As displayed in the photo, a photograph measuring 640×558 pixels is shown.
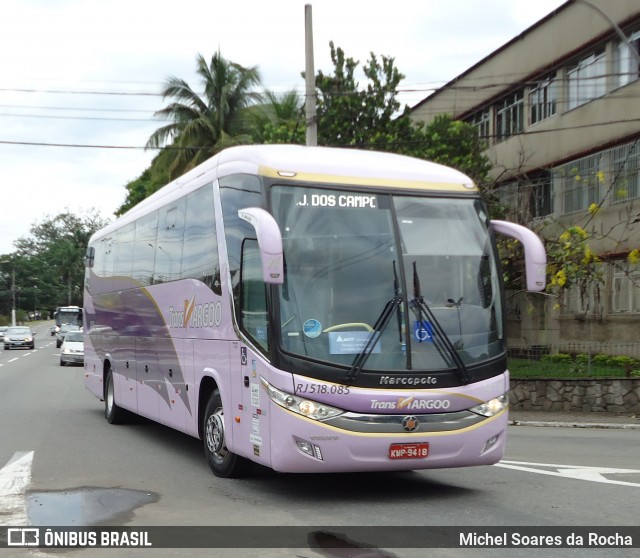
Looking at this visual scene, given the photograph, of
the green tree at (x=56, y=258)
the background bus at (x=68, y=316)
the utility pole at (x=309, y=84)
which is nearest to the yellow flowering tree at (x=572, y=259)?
the utility pole at (x=309, y=84)

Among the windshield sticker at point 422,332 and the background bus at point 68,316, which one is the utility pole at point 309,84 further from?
the background bus at point 68,316

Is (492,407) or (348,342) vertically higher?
(348,342)

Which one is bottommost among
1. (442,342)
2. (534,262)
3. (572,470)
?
(572,470)

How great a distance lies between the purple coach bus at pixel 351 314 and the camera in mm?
8492

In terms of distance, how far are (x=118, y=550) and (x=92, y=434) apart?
26.6 ft

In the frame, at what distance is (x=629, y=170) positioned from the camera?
83.4 feet

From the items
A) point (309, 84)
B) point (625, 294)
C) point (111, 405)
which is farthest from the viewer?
point (625, 294)

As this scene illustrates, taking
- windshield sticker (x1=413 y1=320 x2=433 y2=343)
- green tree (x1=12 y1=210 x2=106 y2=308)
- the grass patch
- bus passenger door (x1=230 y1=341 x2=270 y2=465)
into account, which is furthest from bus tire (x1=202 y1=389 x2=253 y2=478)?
green tree (x1=12 y1=210 x2=106 y2=308)

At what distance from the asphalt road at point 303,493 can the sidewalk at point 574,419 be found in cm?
296

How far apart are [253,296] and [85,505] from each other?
243cm

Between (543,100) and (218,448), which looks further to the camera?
(543,100)

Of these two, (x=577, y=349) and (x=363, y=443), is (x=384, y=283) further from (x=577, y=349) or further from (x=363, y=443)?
(x=577, y=349)

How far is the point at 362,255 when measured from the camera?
8961mm

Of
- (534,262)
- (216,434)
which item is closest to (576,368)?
(534,262)
